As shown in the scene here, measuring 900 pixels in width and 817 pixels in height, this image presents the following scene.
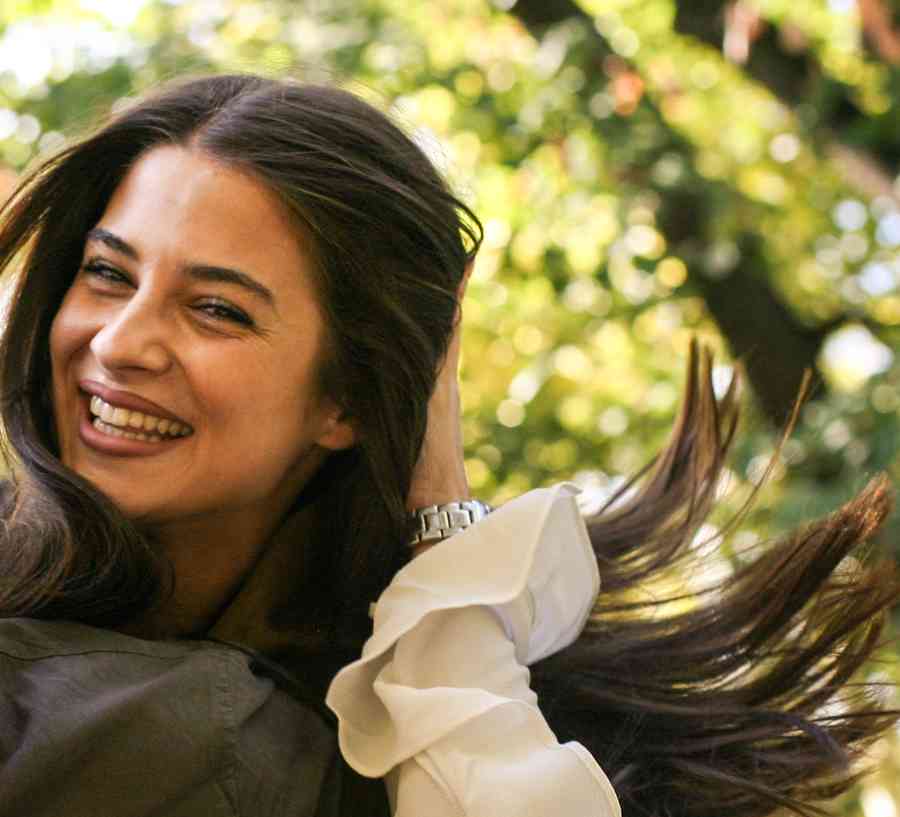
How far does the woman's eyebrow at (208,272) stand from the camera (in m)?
2.22

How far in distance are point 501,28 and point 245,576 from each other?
3704mm

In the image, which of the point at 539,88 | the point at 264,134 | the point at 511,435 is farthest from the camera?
the point at 511,435

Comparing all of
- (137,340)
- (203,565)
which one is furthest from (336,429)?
(137,340)

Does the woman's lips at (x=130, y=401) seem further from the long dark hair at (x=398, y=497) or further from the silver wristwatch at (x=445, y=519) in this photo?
the silver wristwatch at (x=445, y=519)

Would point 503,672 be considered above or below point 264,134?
below

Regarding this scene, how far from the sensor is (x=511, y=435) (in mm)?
5641

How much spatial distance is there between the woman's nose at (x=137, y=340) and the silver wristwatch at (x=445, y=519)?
429mm

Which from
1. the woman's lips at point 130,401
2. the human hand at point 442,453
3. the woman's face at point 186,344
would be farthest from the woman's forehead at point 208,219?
the human hand at point 442,453

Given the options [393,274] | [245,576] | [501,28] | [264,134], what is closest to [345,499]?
[245,576]

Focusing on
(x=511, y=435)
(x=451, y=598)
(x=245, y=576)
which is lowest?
(x=511, y=435)

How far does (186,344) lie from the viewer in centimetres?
222

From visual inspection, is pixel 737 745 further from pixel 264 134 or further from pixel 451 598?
pixel 264 134

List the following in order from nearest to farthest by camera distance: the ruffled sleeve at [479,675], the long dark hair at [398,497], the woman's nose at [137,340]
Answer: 1. the ruffled sleeve at [479,675]
2. the woman's nose at [137,340]
3. the long dark hair at [398,497]

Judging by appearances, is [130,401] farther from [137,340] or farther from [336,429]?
[336,429]
